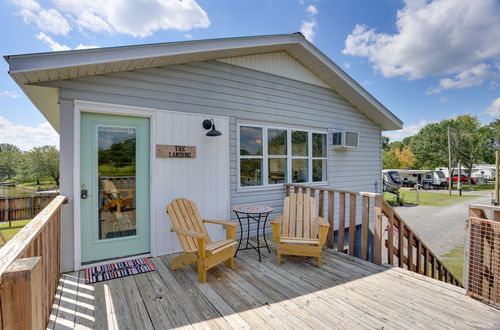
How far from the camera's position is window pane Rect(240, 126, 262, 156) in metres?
4.55

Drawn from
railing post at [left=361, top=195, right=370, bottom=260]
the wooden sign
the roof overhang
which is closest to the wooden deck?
railing post at [left=361, top=195, right=370, bottom=260]

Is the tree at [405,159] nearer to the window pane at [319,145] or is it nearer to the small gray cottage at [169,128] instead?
the small gray cottage at [169,128]

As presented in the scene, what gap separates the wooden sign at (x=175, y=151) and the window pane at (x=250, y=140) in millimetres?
1044

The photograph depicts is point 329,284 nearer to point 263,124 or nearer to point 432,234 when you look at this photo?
point 263,124

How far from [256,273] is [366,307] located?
1.30 m

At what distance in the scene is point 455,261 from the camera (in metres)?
6.46

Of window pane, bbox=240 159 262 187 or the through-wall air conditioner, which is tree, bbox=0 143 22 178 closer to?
window pane, bbox=240 159 262 187

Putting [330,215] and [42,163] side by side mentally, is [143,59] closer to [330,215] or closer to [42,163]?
[330,215]

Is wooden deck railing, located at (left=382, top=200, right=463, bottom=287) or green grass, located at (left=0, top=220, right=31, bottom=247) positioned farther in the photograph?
green grass, located at (left=0, top=220, right=31, bottom=247)

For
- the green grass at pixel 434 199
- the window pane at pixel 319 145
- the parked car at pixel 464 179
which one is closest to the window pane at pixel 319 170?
the window pane at pixel 319 145

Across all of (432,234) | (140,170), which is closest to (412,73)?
(432,234)

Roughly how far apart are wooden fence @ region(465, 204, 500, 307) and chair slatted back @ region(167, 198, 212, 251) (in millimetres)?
3040

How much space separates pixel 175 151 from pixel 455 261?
7.90m

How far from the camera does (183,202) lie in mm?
3416
